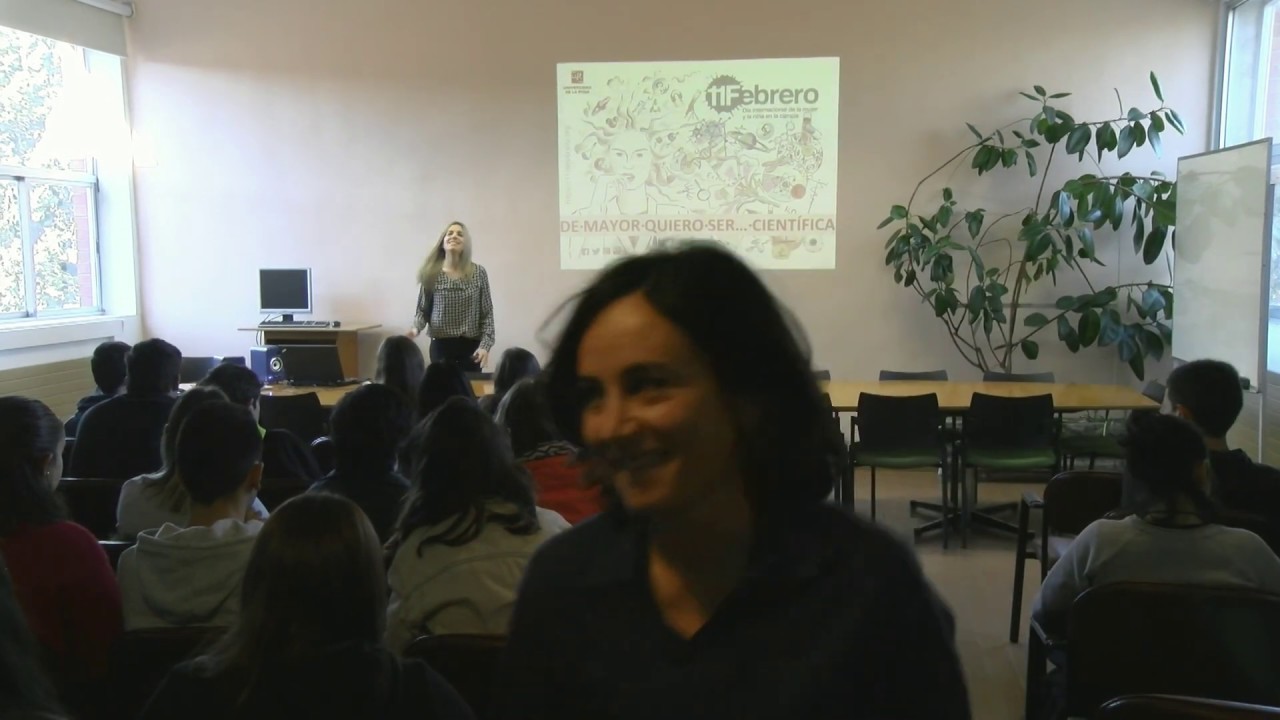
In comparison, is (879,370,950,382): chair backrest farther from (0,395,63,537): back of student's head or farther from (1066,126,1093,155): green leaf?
(0,395,63,537): back of student's head

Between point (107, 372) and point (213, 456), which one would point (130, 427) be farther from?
point (213, 456)

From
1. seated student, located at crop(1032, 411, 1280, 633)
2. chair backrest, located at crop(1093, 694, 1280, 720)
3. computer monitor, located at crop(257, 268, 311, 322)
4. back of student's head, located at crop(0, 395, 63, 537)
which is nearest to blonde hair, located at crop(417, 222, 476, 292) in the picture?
computer monitor, located at crop(257, 268, 311, 322)

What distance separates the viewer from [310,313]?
7316 mm

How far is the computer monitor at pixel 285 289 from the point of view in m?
7.06

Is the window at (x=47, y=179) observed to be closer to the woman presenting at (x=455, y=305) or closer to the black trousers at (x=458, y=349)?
the woman presenting at (x=455, y=305)

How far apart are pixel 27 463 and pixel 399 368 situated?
185cm

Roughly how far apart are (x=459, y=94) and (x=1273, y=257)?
203 inches

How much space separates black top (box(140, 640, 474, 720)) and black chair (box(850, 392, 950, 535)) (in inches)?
141

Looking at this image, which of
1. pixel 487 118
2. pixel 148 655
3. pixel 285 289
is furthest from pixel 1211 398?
pixel 285 289

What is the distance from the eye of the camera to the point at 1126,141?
5977 millimetres

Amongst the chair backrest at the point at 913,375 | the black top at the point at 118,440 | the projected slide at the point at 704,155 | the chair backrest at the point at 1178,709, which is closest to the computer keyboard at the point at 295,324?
the projected slide at the point at 704,155

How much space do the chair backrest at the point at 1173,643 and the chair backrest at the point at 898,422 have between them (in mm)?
2619

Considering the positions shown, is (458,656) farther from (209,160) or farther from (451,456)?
(209,160)

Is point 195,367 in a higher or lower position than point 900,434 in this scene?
higher
